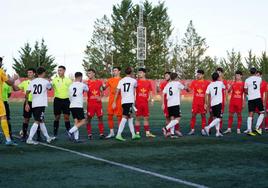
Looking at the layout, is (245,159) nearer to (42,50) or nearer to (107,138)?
(107,138)

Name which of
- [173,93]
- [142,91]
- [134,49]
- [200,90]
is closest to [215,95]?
[200,90]

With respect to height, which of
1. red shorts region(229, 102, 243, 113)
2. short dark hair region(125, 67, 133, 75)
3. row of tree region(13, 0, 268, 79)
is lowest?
red shorts region(229, 102, 243, 113)

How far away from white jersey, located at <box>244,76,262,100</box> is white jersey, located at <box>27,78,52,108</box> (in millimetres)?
6407

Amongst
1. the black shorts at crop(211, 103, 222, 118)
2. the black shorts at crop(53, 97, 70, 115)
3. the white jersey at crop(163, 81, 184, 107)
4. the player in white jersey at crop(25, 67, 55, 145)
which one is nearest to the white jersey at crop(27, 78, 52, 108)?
the player in white jersey at crop(25, 67, 55, 145)

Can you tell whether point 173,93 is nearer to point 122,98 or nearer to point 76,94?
point 122,98

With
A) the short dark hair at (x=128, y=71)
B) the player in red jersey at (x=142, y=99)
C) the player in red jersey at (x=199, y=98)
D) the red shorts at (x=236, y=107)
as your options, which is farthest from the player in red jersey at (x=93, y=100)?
the red shorts at (x=236, y=107)

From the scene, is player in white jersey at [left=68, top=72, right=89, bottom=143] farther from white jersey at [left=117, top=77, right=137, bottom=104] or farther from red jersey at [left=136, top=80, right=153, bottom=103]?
red jersey at [left=136, top=80, right=153, bottom=103]

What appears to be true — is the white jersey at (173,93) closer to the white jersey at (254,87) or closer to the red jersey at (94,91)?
the red jersey at (94,91)

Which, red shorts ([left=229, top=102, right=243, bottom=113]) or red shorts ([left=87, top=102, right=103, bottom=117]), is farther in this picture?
red shorts ([left=229, top=102, right=243, bottom=113])

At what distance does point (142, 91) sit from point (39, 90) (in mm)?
3234

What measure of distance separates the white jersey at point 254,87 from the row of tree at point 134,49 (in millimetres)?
51370

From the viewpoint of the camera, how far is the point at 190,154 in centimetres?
904

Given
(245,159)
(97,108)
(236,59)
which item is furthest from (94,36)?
(245,159)

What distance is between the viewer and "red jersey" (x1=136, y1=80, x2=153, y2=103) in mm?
12688
